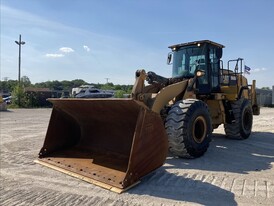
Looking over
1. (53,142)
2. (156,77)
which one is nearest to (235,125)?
(156,77)

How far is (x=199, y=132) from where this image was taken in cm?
676

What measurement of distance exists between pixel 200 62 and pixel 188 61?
322mm

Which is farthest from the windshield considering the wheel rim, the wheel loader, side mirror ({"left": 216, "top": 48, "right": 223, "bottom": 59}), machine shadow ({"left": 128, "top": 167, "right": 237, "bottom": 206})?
machine shadow ({"left": 128, "top": 167, "right": 237, "bottom": 206})

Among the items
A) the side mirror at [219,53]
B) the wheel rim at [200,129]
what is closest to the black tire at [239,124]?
the side mirror at [219,53]

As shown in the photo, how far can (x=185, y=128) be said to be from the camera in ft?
19.7

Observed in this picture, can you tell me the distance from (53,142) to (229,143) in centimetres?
473

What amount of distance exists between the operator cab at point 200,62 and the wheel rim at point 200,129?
1496mm

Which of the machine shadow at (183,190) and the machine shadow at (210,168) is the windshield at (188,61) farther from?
the machine shadow at (183,190)

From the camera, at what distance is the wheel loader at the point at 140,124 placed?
4723 millimetres

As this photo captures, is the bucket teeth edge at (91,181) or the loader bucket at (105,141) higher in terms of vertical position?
the loader bucket at (105,141)

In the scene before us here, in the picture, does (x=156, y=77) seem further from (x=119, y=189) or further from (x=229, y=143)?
(x=119, y=189)

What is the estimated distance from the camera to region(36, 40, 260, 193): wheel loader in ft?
15.5

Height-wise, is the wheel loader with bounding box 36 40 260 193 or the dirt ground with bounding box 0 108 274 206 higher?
the wheel loader with bounding box 36 40 260 193

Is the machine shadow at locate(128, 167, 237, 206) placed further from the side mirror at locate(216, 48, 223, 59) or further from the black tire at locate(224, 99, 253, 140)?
the black tire at locate(224, 99, 253, 140)
